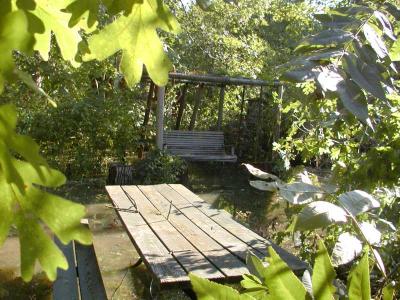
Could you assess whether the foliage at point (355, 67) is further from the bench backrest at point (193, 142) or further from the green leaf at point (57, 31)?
the bench backrest at point (193, 142)

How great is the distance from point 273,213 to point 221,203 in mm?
1006

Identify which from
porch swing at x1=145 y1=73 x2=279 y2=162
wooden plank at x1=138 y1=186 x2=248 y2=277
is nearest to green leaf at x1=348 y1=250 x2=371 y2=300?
wooden plank at x1=138 y1=186 x2=248 y2=277

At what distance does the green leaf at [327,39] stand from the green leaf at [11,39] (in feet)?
2.77

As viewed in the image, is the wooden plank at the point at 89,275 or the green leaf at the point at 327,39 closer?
the green leaf at the point at 327,39

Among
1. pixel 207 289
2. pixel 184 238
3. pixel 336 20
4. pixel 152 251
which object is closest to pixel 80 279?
pixel 152 251

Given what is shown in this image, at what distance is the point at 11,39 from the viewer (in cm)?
62

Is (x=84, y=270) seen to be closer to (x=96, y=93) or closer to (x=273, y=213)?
(x=273, y=213)

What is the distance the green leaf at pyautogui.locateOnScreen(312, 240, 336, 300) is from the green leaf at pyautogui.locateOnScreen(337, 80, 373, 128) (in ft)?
1.48

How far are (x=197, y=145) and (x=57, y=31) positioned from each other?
1042 cm

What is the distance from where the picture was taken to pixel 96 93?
1048 centimetres

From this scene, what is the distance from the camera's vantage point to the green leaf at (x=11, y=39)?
61cm

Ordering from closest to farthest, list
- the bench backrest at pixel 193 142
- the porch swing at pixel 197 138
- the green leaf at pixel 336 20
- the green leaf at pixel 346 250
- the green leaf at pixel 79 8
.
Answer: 1. the green leaf at pixel 79 8
2. the green leaf at pixel 346 250
3. the green leaf at pixel 336 20
4. the porch swing at pixel 197 138
5. the bench backrest at pixel 193 142

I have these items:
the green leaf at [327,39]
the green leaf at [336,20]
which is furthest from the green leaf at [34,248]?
the green leaf at [336,20]

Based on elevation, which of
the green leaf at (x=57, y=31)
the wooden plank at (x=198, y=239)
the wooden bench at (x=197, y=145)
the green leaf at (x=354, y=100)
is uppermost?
the green leaf at (x=57, y=31)
